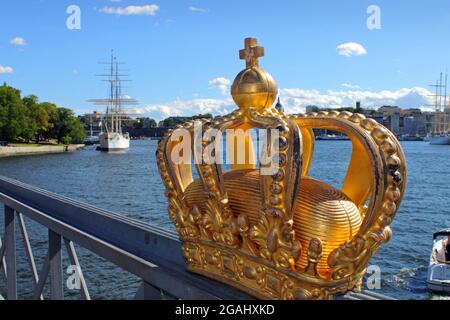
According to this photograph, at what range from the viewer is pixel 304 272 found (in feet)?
6.79

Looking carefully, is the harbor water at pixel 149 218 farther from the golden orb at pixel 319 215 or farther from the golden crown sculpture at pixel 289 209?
the golden orb at pixel 319 215

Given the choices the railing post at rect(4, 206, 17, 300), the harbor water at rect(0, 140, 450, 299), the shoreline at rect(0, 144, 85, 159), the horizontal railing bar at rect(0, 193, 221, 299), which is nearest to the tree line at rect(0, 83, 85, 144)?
the shoreline at rect(0, 144, 85, 159)

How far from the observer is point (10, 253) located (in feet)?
14.3

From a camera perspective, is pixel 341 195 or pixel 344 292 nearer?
pixel 344 292

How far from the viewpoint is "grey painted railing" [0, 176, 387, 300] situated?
7.47 feet

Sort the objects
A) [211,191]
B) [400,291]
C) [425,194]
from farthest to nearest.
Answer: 1. [425,194]
2. [400,291]
3. [211,191]

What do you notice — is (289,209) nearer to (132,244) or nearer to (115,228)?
(132,244)

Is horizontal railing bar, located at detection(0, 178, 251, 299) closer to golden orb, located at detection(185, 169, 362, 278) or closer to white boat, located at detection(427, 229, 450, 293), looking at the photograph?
golden orb, located at detection(185, 169, 362, 278)

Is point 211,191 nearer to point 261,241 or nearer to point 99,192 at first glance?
point 261,241

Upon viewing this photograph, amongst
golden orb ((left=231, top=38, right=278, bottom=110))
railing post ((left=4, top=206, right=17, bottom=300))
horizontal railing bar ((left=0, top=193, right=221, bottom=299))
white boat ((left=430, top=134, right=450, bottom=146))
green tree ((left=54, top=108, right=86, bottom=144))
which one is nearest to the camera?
horizontal railing bar ((left=0, top=193, right=221, bottom=299))

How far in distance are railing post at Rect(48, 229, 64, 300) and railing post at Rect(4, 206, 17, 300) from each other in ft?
3.28

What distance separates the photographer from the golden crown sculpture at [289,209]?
6.64ft

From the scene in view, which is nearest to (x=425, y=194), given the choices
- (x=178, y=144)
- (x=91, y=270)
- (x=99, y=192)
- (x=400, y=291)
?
(x=400, y=291)
